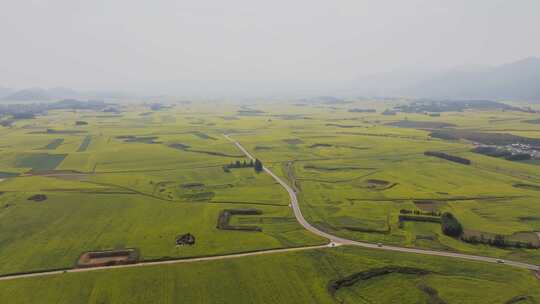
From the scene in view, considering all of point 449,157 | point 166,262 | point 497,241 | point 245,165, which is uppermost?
point 449,157

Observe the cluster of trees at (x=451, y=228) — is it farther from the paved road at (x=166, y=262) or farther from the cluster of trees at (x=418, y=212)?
the paved road at (x=166, y=262)

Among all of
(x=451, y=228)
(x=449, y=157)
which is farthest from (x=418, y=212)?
(x=449, y=157)

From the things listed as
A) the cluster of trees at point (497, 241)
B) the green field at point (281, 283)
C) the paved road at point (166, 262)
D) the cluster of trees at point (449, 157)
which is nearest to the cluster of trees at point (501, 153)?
the cluster of trees at point (449, 157)

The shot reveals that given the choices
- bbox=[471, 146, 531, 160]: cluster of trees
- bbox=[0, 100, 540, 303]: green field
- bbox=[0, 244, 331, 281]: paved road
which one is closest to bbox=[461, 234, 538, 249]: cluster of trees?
bbox=[0, 100, 540, 303]: green field

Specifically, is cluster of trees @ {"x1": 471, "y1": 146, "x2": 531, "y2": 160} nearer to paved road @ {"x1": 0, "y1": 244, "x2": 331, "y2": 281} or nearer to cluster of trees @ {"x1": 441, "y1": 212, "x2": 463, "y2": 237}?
cluster of trees @ {"x1": 441, "y1": 212, "x2": 463, "y2": 237}

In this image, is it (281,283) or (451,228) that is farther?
(451,228)

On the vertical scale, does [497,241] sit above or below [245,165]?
below

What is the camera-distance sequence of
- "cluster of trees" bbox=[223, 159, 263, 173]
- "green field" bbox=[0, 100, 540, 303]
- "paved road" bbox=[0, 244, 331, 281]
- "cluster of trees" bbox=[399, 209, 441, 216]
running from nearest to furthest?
"green field" bbox=[0, 100, 540, 303], "paved road" bbox=[0, 244, 331, 281], "cluster of trees" bbox=[399, 209, 441, 216], "cluster of trees" bbox=[223, 159, 263, 173]

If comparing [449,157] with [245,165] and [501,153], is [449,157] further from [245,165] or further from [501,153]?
[245,165]
